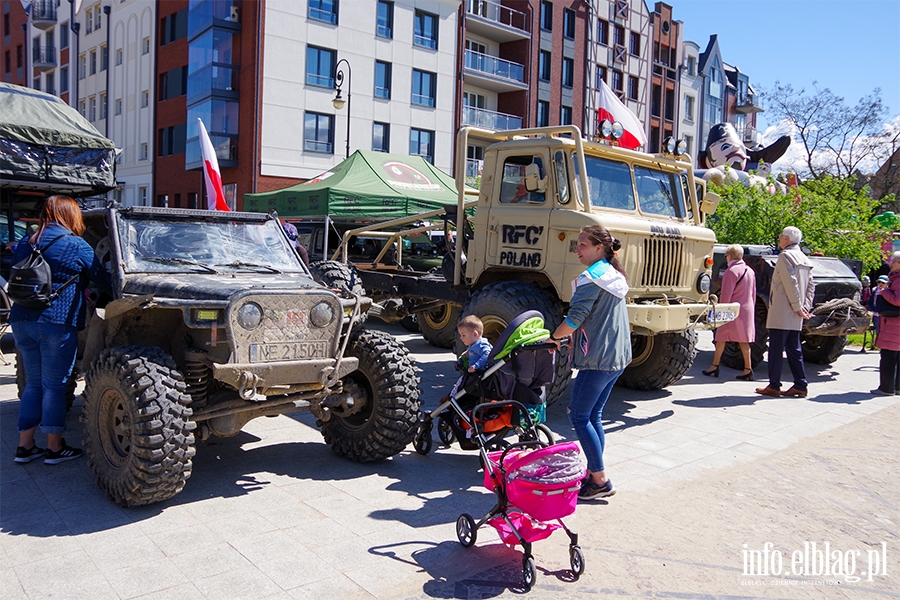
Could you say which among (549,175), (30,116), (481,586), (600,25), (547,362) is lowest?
(481,586)

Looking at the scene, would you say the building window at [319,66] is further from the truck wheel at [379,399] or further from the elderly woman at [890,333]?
the truck wheel at [379,399]

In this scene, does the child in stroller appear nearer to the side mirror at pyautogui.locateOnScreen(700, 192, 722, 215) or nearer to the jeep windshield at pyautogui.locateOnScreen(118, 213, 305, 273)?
the jeep windshield at pyautogui.locateOnScreen(118, 213, 305, 273)

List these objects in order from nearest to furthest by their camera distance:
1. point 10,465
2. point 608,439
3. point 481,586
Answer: point 481,586
point 10,465
point 608,439

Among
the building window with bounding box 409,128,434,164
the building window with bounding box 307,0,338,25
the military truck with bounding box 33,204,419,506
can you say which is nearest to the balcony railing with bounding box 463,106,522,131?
the building window with bounding box 409,128,434,164

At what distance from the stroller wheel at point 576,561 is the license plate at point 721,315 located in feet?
14.6

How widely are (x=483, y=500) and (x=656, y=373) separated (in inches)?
168

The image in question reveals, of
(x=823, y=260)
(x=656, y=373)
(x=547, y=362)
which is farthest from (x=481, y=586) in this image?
(x=823, y=260)

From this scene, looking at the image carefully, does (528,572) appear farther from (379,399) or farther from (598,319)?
(379,399)

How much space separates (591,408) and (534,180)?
10.1ft

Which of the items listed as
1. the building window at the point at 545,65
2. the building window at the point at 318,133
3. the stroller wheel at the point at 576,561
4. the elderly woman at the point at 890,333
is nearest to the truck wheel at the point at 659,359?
the elderly woman at the point at 890,333

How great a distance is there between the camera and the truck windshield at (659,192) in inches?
316

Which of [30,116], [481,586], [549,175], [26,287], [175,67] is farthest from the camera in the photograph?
[175,67]

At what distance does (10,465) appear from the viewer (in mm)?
5344

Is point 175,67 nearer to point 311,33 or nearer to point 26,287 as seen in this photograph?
point 311,33
